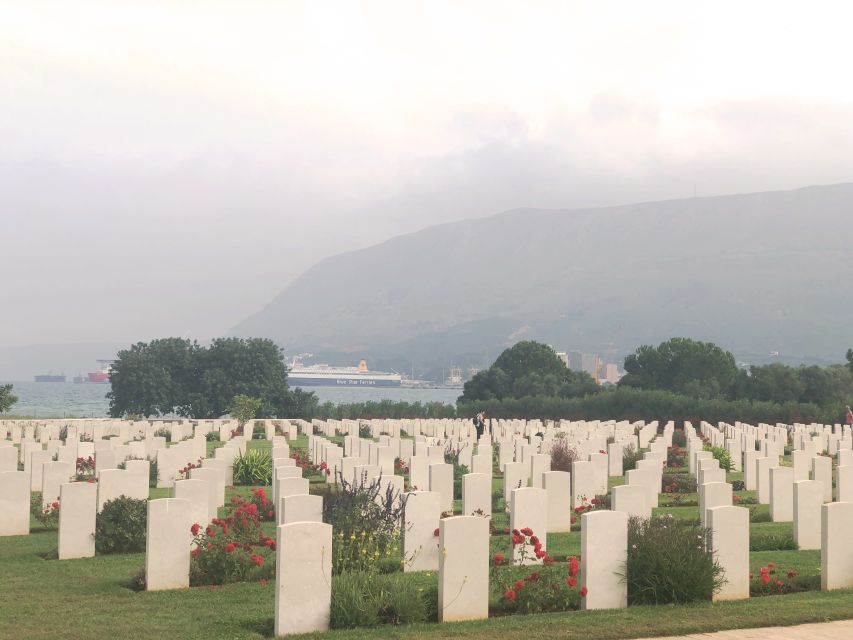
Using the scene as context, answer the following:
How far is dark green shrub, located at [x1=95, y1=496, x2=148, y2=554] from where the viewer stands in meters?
13.9

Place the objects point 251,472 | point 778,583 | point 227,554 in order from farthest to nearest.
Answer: point 251,472 → point 227,554 → point 778,583

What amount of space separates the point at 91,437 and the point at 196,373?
34.7 meters

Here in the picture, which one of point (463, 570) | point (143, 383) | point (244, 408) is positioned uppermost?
point (143, 383)

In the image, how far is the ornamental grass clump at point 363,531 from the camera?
36.9 feet

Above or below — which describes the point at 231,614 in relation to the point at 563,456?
below

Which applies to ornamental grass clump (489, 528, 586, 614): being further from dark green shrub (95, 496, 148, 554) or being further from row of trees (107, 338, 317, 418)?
row of trees (107, 338, 317, 418)

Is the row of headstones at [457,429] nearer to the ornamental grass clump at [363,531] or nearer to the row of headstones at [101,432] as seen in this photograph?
the row of headstones at [101,432]

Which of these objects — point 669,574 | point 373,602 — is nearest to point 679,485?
point 669,574

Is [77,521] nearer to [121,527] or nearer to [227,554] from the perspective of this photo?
[121,527]

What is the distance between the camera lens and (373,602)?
9.68 metres

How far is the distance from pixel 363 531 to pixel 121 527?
413 cm

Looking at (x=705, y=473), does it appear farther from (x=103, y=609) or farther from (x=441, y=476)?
(x=103, y=609)

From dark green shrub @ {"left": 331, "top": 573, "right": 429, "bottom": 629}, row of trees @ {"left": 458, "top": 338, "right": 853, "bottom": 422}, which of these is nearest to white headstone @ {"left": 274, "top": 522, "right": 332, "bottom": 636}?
dark green shrub @ {"left": 331, "top": 573, "right": 429, "bottom": 629}

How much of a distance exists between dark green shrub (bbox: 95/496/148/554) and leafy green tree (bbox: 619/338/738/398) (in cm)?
6027
